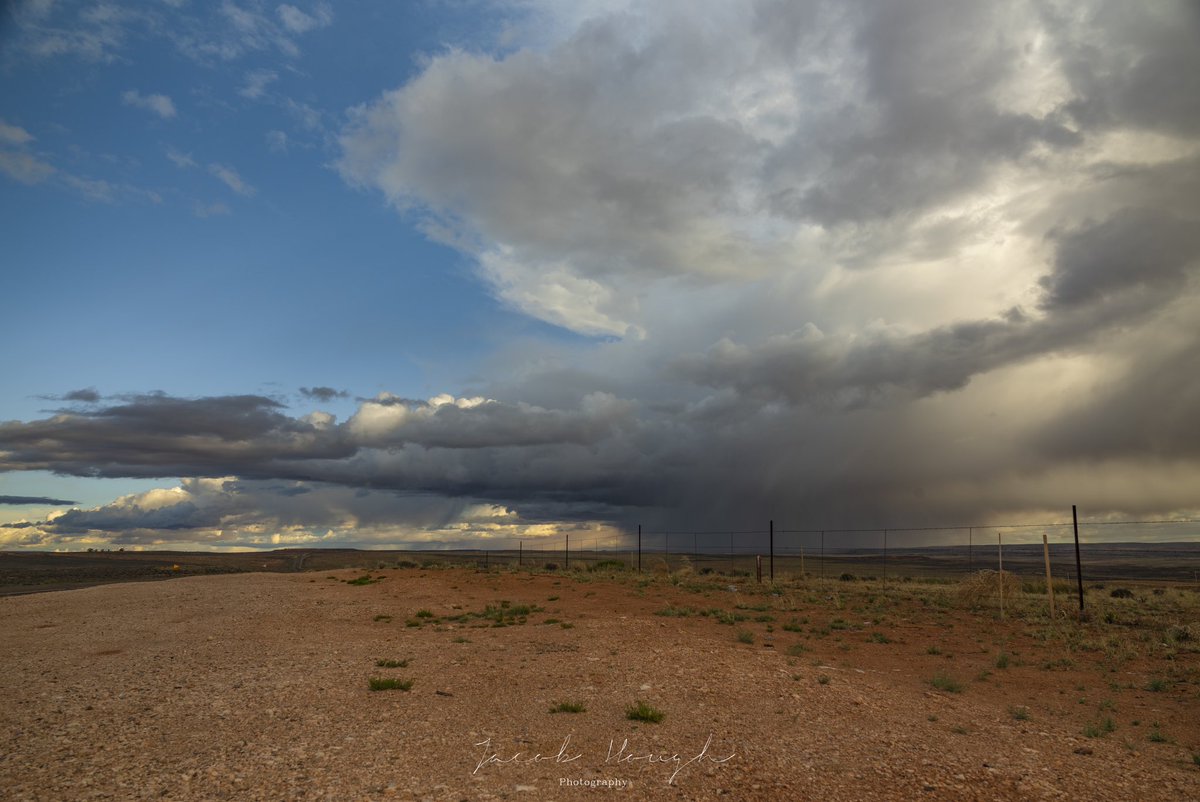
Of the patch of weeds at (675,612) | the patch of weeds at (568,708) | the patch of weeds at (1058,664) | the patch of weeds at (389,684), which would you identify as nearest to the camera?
the patch of weeds at (568,708)

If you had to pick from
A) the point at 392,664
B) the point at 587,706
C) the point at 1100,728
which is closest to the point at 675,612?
the point at 392,664

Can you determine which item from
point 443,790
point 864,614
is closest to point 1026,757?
point 443,790

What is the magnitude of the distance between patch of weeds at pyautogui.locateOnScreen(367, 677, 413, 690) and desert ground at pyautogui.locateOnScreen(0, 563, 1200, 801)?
6 cm

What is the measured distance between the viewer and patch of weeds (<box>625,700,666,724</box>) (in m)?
10.2

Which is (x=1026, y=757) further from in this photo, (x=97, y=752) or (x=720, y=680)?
(x=97, y=752)

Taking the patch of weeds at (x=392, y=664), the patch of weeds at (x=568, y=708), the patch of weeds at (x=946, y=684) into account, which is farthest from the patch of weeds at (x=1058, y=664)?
the patch of weeds at (x=392, y=664)

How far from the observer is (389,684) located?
1198 centimetres

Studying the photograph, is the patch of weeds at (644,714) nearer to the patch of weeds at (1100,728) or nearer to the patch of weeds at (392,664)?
the patch of weeds at (392,664)

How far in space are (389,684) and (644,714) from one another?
4.53 m

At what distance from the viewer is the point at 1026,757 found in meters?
9.02

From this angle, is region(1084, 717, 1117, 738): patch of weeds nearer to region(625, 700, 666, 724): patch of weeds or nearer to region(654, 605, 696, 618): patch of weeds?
region(625, 700, 666, 724): patch of weeds

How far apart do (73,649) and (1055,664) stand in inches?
874

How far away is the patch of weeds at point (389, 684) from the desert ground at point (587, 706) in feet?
Answer: 0.19

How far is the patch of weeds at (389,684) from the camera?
11.9 m
